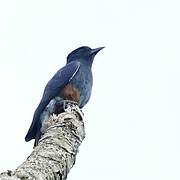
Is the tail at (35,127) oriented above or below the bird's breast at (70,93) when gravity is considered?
below

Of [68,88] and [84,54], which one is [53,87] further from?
[84,54]

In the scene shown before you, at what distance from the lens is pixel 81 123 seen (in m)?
5.37

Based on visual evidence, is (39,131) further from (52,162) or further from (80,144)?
(52,162)

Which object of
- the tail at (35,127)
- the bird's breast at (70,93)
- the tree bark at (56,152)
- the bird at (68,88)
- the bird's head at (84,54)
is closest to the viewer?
the tree bark at (56,152)

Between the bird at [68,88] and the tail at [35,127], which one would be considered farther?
the bird at [68,88]

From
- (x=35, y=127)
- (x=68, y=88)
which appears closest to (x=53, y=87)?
(x=68, y=88)

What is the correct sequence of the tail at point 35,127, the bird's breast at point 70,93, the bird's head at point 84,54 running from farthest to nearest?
the bird's head at point 84,54 < the bird's breast at point 70,93 < the tail at point 35,127

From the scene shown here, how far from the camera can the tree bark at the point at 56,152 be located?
3811mm

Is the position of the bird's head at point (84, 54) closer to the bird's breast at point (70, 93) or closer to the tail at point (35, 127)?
the bird's breast at point (70, 93)

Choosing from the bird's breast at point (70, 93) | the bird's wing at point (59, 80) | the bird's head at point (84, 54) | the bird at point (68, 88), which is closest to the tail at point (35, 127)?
the bird at point (68, 88)

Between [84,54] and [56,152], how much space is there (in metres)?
5.63

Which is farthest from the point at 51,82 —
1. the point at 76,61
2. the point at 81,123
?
the point at 81,123

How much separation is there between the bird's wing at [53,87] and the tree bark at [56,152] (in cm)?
168

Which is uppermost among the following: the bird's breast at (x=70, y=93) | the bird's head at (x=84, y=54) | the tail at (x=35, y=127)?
the bird's head at (x=84, y=54)
